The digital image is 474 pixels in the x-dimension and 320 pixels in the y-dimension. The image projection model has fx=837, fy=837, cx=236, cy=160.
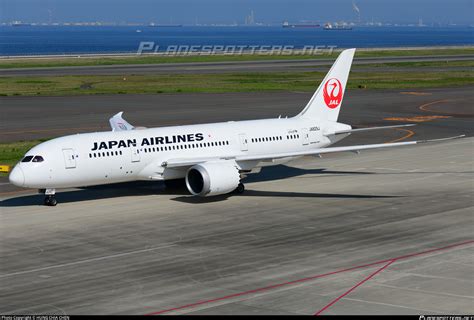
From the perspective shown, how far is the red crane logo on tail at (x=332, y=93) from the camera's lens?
5653 centimetres

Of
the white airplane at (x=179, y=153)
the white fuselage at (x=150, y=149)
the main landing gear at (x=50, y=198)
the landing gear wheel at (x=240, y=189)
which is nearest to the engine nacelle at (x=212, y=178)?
the white airplane at (x=179, y=153)

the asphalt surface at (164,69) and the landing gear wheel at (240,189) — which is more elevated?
the asphalt surface at (164,69)

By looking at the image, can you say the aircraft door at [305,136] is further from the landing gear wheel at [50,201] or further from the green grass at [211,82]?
the green grass at [211,82]

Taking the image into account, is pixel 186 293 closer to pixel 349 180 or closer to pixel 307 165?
A: pixel 349 180

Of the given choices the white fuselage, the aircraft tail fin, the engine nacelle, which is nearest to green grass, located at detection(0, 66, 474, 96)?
the aircraft tail fin

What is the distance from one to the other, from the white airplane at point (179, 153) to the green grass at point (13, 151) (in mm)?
13884

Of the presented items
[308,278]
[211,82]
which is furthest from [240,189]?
[211,82]

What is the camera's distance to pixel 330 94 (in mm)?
56750

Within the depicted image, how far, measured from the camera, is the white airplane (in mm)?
45250

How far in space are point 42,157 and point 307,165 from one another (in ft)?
75.3

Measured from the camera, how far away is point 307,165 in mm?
61688

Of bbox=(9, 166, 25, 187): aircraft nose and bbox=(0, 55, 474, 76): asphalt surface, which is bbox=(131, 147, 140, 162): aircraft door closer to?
bbox=(9, 166, 25, 187): aircraft nose

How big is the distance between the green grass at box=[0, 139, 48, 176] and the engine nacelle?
56.2 ft

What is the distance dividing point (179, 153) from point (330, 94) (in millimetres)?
12896
